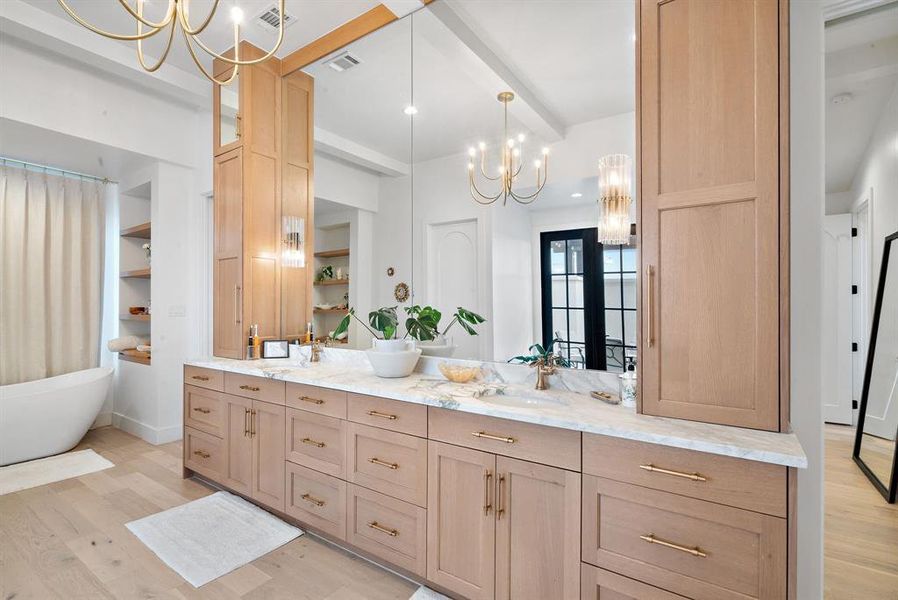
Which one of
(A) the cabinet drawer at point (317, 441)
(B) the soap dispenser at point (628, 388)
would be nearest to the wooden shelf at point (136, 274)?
(A) the cabinet drawer at point (317, 441)

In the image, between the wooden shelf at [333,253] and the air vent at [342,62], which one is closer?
the air vent at [342,62]

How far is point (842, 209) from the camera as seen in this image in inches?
125

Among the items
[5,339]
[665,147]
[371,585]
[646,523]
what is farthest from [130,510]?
[665,147]

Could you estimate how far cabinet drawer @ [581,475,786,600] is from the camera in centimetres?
119

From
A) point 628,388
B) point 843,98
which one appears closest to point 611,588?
point 628,388

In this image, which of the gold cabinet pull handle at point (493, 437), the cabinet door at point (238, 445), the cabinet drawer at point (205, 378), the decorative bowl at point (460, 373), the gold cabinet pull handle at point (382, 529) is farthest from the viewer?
the cabinet drawer at point (205, 378)

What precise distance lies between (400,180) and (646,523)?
226 centimetres

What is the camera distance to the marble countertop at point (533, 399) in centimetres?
127

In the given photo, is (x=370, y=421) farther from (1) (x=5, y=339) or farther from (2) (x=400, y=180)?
(1) (x=5, y=339)

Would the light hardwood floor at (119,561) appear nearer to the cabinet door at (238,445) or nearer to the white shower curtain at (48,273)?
the cabinet door at (238,445)

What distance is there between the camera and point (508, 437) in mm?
1638

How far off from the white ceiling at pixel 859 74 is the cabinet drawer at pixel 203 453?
3925 mm

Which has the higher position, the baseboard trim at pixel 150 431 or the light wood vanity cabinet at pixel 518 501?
the light wood vanity cabinet at pixel 518 501

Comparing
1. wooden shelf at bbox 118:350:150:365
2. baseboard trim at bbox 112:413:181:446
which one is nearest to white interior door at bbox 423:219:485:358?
baseboard trim at bbox 112:413:181:446
